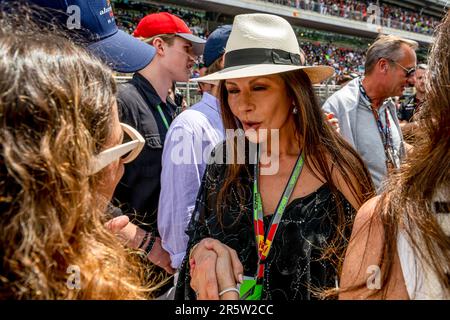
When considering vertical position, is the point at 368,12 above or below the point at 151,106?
above

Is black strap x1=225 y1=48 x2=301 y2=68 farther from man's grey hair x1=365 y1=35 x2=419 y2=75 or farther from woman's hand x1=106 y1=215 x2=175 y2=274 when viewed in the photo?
man's grey hair x1=365 y1=35 x2=419 y2=75

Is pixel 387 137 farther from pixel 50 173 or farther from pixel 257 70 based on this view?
pixel 50 173

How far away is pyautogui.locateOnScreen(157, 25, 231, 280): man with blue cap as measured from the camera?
5.54 feet

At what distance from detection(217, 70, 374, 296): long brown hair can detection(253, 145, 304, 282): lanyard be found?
0.06 metres

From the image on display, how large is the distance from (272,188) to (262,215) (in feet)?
0.39

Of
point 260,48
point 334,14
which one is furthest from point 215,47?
point 334,14

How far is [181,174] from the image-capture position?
170cm

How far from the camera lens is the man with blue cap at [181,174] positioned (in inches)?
66.5

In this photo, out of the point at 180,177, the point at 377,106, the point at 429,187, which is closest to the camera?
the point at 429,187

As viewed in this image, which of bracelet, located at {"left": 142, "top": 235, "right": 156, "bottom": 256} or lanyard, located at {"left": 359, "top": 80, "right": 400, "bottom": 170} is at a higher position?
lanyard, located at {"left": 359, "top": 80, "right": 400, "bottom": 170}

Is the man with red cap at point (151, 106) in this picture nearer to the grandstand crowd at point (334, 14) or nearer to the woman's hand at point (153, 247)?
the woman's hand at point (153, 247)

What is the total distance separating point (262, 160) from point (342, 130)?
1.41 m

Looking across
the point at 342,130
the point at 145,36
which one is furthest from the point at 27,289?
the point at 342,130

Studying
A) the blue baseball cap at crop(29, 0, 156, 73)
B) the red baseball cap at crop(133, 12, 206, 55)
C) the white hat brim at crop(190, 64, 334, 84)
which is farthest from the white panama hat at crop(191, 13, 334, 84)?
the red baseball cap at crop(133, 12, 206, 55)
